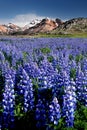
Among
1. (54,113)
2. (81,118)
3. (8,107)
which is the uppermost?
(54,113)

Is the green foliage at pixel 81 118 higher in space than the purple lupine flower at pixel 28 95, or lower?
lower

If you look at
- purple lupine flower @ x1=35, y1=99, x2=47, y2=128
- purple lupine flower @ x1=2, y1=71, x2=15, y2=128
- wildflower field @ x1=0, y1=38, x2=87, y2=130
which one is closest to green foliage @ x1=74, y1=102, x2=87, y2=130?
wildflower field @ x1=0, y1=38, x2=87, y2=130

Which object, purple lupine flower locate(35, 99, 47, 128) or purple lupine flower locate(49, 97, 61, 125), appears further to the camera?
purple lupine flower locate(35, 99, 47, 128)

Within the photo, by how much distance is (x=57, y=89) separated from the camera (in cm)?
866

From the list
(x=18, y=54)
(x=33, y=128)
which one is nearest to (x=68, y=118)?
(x=33, y=128)

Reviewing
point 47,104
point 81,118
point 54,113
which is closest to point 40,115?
point 47,104

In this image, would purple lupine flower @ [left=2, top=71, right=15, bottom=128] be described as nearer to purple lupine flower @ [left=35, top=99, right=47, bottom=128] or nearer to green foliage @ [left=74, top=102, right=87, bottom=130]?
purple lupine flower @ [left=35, top=99, right=47, bottom=128]

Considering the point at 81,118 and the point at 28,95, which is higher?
the point at 28,95

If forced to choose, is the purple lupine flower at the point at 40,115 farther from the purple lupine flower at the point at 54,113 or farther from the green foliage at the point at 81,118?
the green foliage at the point at 81,118

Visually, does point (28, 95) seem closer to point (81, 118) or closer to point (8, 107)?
point (8, 107)

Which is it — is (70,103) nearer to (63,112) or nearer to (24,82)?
(63,112)

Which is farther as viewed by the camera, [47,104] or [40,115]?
[47,104]

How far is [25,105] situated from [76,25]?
109467 millimetres

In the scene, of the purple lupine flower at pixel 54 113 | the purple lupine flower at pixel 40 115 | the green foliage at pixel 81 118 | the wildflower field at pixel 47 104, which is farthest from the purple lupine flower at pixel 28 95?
the purple lupine flower at pixel 54 113
